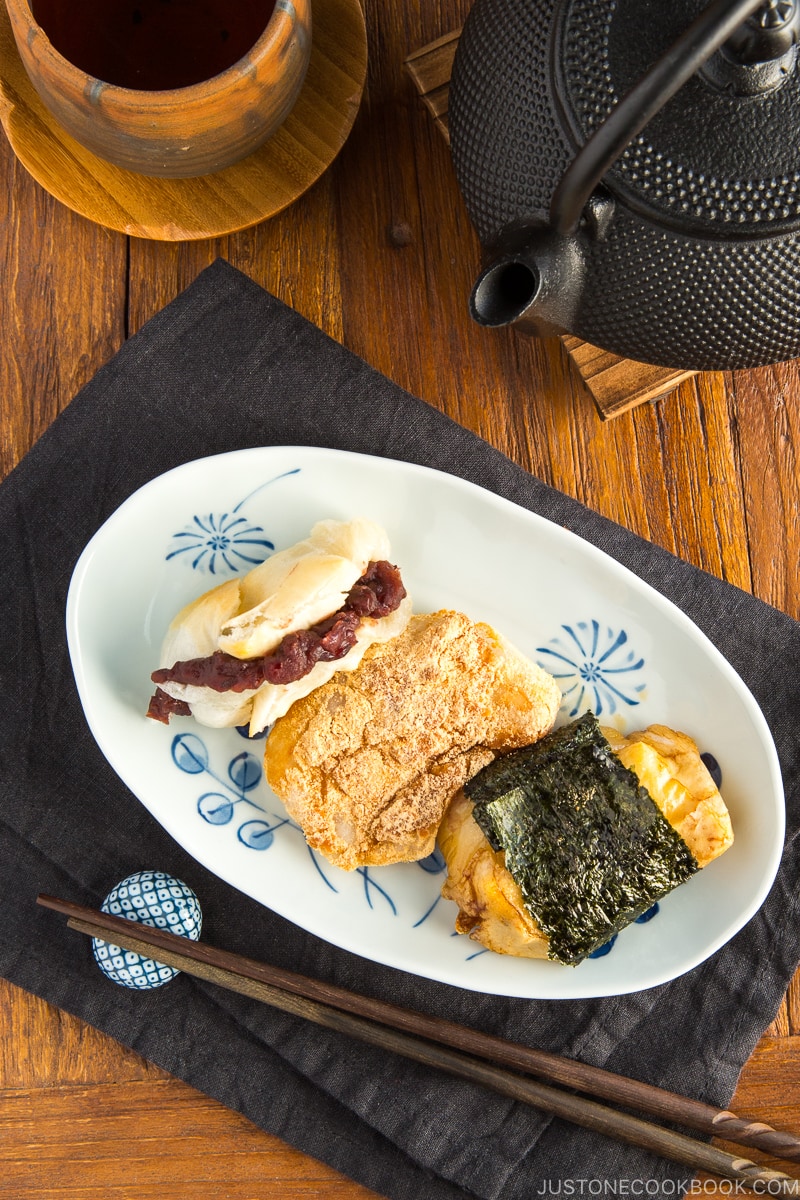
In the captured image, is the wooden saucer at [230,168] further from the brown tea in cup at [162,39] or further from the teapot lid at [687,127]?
the teapot lid at [687,127]

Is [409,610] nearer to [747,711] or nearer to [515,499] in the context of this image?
[515,499]

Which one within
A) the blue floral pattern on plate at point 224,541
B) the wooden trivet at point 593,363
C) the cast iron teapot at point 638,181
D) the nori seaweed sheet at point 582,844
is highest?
the wooden trivet at point 593,363

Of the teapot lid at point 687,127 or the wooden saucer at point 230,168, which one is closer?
the teapot lid at point 687,127

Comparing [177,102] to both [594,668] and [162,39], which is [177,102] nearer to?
[162,39]

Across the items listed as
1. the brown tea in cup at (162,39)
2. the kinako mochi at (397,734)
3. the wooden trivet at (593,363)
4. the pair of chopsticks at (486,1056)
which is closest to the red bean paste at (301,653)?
the kinako mochi at (397,734)

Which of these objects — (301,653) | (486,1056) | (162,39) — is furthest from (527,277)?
(486,1056)
